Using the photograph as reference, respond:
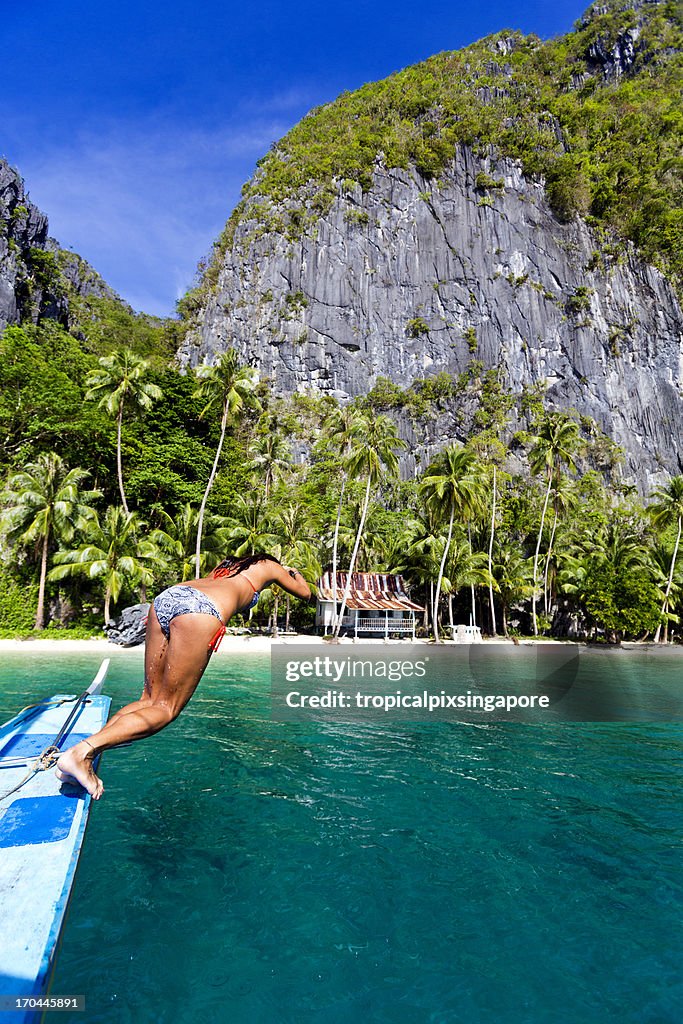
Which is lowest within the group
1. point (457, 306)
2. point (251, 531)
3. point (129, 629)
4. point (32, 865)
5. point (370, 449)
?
point (129, 629)

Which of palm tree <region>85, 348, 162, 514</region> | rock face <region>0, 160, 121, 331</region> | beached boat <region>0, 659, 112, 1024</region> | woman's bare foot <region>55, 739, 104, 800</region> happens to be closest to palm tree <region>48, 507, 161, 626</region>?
palm tree <region>85, 348, 162, 514</region>

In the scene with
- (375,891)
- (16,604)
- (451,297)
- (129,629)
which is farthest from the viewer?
(451,297)

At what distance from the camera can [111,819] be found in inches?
223

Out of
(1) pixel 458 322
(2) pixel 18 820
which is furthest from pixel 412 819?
(1) pixel 458 322

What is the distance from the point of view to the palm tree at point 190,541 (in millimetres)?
29391

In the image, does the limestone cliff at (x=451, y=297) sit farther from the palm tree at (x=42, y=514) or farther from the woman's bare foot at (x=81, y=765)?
the woman's bare foot at (x=81, y=765)

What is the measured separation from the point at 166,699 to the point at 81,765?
2.01 ft

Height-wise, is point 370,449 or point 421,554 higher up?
point 370,449

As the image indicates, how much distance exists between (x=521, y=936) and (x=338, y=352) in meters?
64.0

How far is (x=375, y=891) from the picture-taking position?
4379 millimetres

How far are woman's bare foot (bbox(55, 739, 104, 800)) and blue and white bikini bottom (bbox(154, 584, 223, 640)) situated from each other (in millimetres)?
788

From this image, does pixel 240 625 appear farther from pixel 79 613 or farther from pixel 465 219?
pixel 465 219

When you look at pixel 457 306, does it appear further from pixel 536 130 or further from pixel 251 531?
pixel 251 531

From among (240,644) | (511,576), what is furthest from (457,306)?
(240,644)
